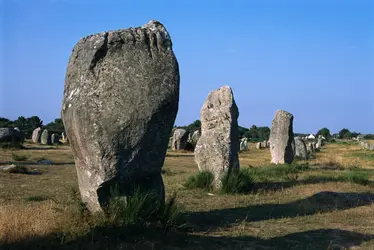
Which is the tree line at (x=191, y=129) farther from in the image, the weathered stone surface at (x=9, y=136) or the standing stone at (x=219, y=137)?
the standing stone at (x=219, y=137)

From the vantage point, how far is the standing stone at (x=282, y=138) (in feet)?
68.8

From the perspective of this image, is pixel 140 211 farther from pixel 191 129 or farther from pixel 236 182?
pixel 191 129

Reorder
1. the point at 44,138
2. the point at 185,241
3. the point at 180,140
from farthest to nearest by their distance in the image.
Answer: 1. the point at 44,138
2. the point at 180,140
3. the point at 185,241

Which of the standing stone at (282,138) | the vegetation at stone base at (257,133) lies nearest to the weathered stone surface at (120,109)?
the standing stone at (282,138)

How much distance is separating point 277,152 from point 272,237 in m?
14.3

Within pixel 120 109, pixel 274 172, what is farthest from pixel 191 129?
pixel 120 109

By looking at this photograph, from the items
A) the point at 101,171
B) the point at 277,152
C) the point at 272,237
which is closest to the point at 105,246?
the point at 101,171

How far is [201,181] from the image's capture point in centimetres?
1195

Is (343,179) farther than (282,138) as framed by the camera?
No

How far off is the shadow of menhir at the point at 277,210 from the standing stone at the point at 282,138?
9191 mm

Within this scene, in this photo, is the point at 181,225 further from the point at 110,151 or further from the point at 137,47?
the point at 137,47

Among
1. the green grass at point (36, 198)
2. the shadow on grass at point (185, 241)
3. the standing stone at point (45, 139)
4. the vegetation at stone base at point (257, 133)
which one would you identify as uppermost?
the vegetation at stone base at point (257, 133)

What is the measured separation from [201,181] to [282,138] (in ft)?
32.4

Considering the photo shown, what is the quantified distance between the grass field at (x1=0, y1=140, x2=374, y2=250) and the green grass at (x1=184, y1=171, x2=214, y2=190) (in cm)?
25
